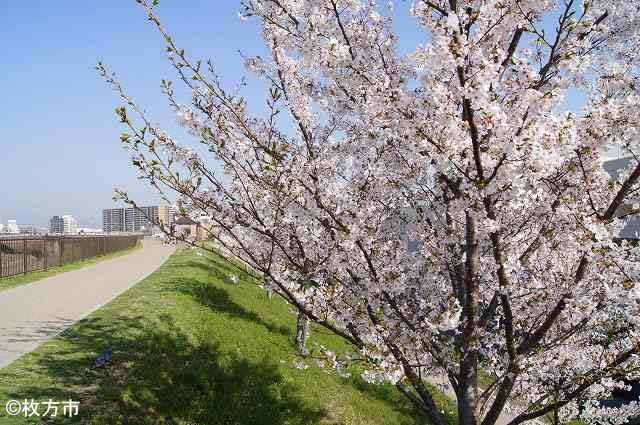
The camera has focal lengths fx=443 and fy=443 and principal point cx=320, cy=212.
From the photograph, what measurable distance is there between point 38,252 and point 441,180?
65.8 feet

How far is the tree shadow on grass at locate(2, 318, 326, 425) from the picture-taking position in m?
6.12

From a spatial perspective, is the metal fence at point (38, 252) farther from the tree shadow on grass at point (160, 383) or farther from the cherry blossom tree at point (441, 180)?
the cherry blossom tree at point (441, 180)

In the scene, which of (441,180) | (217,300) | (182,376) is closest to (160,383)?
(182,376)

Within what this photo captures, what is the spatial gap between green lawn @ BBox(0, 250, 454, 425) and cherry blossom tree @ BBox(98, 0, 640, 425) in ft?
4.15

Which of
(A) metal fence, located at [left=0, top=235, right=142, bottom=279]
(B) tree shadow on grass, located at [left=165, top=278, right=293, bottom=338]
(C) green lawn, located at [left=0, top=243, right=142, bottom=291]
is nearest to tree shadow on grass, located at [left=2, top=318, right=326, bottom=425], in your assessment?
(B) tree shadow on grass, located at [left=165, top=278, right=293, bottom=338]

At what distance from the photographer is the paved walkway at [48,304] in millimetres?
8117

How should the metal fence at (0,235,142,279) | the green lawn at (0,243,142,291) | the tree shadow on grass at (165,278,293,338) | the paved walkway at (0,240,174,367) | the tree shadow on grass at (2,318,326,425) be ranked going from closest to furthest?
the tree shadow on grass at (2,318,326,425)
the paved walkway at (0,240,174,367)
the tree shadow on grass at (165,278,293,338)
the green lawn at (0,243,142,291)
the metal fence at (0,235,142,279)

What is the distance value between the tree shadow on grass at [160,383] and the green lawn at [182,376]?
0.02 metres

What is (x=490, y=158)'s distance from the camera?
3.25m

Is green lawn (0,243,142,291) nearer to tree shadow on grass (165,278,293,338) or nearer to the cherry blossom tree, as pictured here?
tree shadow on grass (165,278,293,338)

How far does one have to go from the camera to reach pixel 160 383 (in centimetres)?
720

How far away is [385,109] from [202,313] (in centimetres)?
957

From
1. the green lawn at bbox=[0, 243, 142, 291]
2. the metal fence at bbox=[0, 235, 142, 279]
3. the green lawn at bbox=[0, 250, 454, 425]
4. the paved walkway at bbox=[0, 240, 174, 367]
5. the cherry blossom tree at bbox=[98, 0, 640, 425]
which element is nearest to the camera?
the cherry blossom tree at bbox=[98, 0, 640, 425]

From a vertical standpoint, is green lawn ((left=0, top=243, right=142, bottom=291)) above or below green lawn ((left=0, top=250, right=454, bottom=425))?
above
